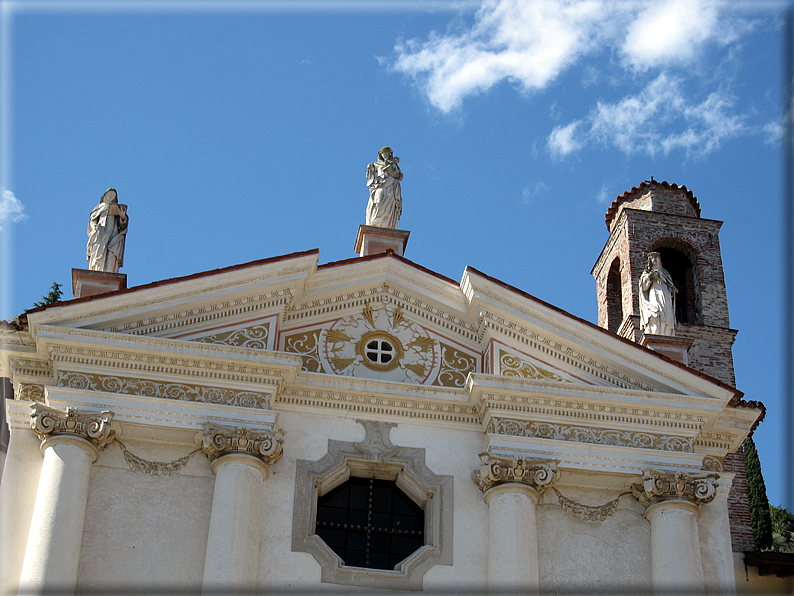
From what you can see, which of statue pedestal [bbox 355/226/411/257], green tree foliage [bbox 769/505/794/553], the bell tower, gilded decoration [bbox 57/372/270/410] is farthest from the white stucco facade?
green tree foliage [bbox 769/505/794/553]

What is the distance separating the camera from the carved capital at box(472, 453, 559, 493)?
51.6 feet

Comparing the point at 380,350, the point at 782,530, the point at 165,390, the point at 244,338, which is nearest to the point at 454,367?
the point at 380,350

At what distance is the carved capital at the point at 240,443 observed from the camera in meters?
15.5

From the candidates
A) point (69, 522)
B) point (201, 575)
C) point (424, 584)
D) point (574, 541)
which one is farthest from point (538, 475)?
point (69, 522)

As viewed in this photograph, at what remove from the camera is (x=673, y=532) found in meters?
15.6

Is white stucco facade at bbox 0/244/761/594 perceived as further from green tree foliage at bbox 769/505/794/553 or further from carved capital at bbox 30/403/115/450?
green tree foliage at bbox 769/505/794/553

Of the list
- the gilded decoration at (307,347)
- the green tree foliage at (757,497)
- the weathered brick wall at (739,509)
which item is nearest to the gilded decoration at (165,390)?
the gilded decoration at (307,347)

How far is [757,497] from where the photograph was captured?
28641 mm

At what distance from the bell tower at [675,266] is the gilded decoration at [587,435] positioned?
9.93 meters

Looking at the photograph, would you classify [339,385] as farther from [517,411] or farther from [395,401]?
[517,411]

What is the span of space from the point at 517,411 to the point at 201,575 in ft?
14.5

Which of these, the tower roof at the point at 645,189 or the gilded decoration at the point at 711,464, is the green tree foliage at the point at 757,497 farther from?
the gilded decoration at the point at 711,464

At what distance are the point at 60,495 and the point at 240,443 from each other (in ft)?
7.04

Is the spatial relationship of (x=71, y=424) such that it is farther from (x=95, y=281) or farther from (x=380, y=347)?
(x=380, y=347)
